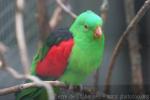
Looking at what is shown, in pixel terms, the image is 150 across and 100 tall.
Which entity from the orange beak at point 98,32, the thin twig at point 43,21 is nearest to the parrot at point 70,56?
the orange beak at point 98,32

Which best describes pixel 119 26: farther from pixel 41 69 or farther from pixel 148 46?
pixel 41 69

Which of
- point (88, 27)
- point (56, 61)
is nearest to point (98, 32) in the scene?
point (88, 27)

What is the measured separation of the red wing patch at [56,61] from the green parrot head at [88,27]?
0.04 m

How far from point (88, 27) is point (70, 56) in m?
0.10

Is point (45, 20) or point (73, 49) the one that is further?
point (45, 20)

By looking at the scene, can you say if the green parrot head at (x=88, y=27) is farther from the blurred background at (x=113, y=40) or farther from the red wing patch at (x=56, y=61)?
the blurred background at (x=113, y=40)

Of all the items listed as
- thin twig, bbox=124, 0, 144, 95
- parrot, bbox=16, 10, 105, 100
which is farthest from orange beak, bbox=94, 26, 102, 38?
thin twig, bbox=124, 0, 144, 95

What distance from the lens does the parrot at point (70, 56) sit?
1.30 m

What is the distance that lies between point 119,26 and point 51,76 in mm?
723

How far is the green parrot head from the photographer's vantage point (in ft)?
4.07

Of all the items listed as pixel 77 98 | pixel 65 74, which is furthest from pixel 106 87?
pixel 65 74

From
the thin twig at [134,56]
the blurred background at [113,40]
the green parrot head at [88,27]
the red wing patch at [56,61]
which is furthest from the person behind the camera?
the blurred background at [113,40]

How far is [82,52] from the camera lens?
1311 mm

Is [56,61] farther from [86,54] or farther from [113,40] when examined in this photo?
[113,40]
